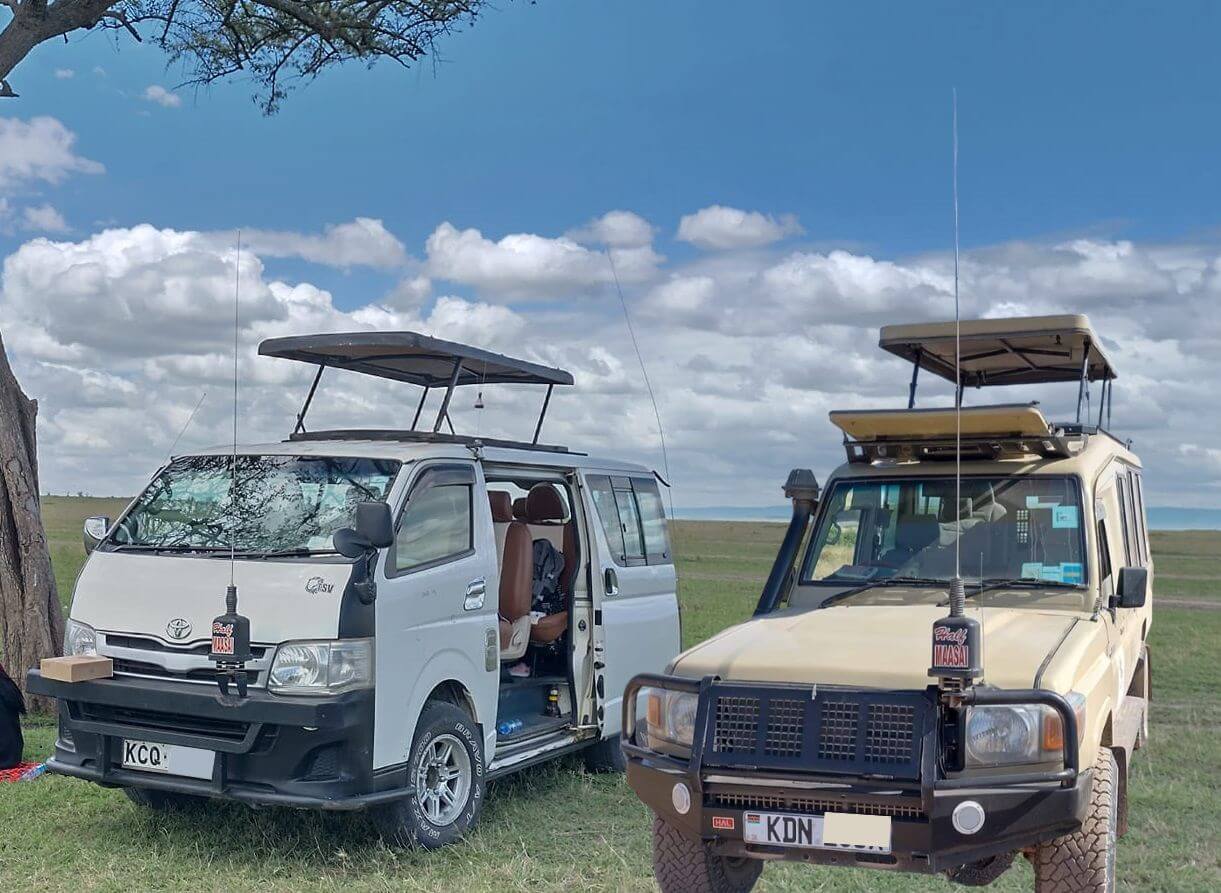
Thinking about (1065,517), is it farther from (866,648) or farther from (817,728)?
(817,728)

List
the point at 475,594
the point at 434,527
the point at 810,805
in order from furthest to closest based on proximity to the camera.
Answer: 1. the point at 475,594
2. the point at 434,527
3. the point at 810,805

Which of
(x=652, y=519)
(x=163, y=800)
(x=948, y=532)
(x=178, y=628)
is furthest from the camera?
(x=652, y=519)

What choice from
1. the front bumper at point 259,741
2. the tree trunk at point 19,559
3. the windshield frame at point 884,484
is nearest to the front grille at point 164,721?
the front bumper at point 259,741

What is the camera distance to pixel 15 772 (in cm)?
848

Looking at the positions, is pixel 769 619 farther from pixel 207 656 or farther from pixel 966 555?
pixel 207 656

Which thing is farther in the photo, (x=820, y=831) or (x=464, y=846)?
(x=464, y=846)

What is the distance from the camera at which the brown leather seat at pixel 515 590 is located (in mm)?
8539

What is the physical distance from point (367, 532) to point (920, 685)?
2.90 meters

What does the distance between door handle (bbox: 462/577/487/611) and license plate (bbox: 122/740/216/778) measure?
1.60 m

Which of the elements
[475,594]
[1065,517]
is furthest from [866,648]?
[475,594]

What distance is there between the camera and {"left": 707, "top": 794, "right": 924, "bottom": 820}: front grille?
4.61m

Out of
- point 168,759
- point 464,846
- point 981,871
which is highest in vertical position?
point 168,759

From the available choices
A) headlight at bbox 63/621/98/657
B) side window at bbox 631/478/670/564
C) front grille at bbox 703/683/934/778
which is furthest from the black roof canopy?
front grille at bbox 703/683/934/778

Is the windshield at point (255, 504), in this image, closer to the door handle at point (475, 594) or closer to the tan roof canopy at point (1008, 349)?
the door handle at point (475, 594)
